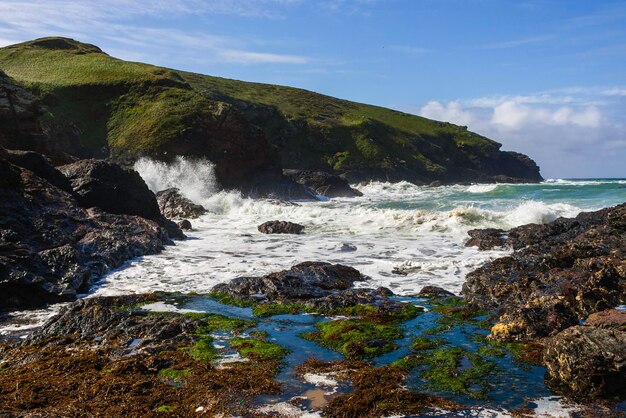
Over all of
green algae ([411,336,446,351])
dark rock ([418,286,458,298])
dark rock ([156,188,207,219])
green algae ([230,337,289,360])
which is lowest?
dark rock ([156,188,207,219])

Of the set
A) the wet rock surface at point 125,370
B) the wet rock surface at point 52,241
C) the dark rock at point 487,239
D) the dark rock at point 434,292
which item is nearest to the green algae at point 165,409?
the wet rock surface at point 125,370

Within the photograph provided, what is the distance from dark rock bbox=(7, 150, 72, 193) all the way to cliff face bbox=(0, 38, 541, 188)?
10.3 metres

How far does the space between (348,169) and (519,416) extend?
78.8 metres

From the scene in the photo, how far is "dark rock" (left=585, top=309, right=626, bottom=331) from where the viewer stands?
7729mm

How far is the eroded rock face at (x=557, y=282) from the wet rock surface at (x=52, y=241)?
9.97m

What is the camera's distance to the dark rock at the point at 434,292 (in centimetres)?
1262

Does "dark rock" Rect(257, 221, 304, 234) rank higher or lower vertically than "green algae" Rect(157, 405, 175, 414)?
higher

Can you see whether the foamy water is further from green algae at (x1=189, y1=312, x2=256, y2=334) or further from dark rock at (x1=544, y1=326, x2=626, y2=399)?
dark rock at (x1=544, y1=326, x2=626, y2=399)

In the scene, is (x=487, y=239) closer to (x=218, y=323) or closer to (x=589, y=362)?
(x=218, y=323)

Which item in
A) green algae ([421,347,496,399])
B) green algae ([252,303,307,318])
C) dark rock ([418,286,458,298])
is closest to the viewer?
green algae ([421,347,496,399])

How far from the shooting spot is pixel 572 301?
10.1 m

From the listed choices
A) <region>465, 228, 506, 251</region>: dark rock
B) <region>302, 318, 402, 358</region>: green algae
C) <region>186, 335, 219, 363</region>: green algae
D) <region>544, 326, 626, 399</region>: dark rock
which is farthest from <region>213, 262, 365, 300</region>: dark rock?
<region>465, 228, 506, 251</region>: dark rock

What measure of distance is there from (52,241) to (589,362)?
576 inches

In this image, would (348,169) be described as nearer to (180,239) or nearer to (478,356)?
(180,239)
